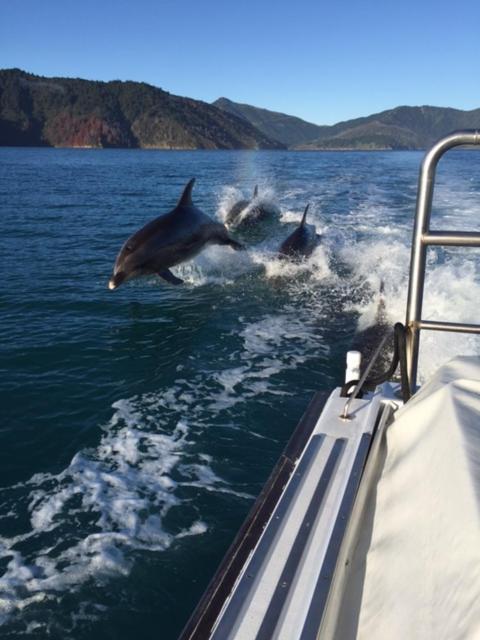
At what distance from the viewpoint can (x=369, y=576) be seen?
181 cm

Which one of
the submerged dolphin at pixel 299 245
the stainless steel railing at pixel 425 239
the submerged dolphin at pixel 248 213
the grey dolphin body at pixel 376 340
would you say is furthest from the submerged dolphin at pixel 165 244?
the submerged dolphin at pixel 248 213

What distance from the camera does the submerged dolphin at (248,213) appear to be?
786 inches

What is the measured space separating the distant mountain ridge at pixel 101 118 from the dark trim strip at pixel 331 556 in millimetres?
167892

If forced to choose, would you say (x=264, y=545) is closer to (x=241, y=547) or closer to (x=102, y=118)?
(x=241, y=547)

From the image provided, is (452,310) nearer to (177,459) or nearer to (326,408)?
(177,459)

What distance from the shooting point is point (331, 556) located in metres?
2.11

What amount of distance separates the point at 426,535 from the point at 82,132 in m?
177

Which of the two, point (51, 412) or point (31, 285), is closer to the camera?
point (51, 412)

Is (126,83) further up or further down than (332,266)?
further up

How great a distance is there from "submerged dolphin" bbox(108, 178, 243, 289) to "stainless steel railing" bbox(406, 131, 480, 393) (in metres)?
6.75

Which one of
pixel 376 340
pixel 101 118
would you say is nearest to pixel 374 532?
pixel 376 340

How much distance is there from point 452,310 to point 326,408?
7.78 m

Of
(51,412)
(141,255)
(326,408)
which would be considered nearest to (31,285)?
(141,255)

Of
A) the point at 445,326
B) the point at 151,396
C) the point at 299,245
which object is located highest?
the point at 445,326
